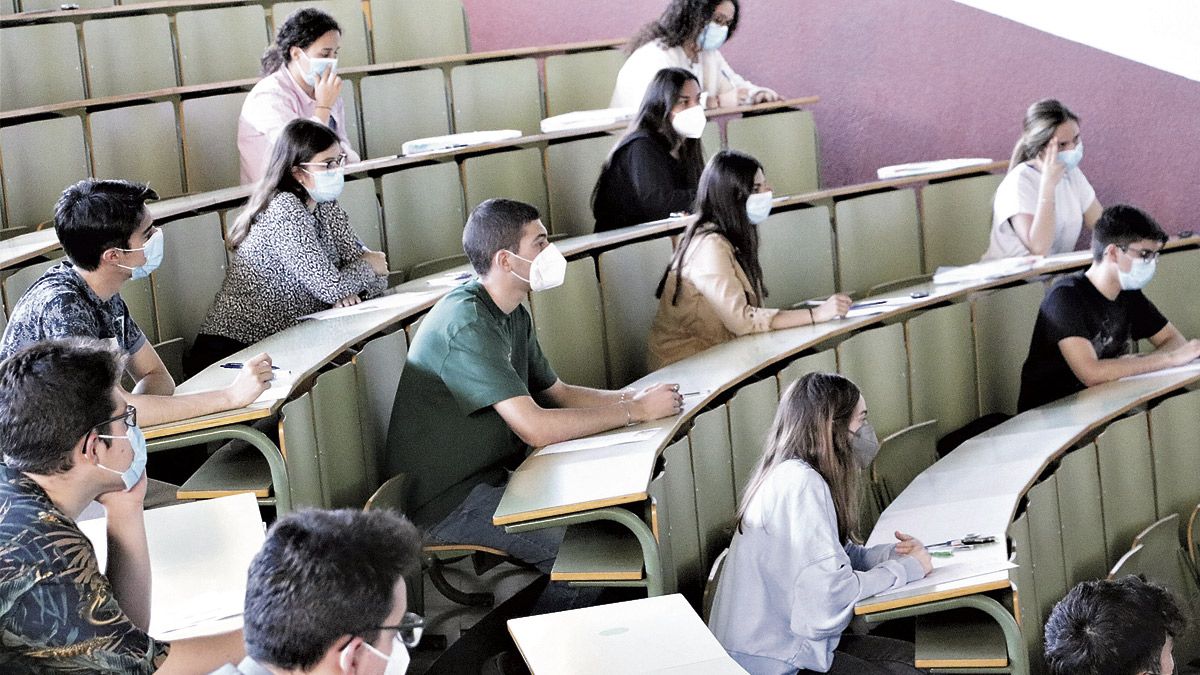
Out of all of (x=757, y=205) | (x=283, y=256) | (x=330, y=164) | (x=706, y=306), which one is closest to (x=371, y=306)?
(x=283, y=256)

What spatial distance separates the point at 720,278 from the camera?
12.8 feet

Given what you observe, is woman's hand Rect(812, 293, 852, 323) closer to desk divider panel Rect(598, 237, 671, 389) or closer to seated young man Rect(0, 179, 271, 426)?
desk divider panel Rect(598, 237, 671, 389)

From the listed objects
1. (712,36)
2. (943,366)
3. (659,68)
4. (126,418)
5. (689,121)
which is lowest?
(943,366)

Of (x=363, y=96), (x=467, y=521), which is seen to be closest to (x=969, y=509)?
(x=467, y=521)

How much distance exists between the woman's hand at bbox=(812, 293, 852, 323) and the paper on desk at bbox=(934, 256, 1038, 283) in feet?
1.92

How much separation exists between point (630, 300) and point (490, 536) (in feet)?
4.29

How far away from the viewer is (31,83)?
15.3 ft

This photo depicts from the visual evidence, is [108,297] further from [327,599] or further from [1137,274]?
[1137,274]

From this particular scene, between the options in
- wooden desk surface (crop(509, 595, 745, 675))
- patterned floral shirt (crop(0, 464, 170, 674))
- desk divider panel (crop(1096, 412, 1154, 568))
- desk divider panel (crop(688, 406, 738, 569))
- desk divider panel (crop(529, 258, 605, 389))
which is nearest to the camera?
patterned floral shirt (crop(0, 464, 170, 674))

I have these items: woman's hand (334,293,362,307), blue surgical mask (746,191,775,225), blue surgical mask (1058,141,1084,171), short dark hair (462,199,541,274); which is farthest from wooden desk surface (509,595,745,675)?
blue surgical mask (1058,141,1084,171)

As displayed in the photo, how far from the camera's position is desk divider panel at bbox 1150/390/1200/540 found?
3695mm

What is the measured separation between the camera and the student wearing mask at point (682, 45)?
5.15 meters

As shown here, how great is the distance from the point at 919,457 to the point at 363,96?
240cm

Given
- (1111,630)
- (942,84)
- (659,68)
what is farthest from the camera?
(942,84)
